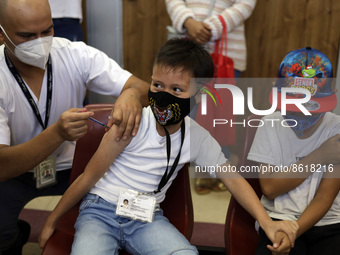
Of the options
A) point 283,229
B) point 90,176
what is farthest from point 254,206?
point 90,176

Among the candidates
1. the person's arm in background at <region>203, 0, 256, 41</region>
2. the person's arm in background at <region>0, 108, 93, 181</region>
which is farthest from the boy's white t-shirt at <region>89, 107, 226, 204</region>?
the person's arm in background at <region>203, 0, 256, 41</region>

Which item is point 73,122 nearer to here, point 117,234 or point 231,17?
point 117,234

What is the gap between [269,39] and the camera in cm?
336

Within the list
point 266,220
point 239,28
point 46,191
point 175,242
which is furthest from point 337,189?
point 239,28

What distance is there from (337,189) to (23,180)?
1.36 metres

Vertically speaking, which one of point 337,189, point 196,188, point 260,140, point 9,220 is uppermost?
point 260,140

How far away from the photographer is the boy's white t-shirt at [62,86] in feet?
6.15

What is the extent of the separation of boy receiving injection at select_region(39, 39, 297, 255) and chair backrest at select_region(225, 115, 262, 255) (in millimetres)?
135

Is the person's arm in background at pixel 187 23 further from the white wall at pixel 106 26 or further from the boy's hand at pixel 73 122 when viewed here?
the boy's hand at pixel 73 122

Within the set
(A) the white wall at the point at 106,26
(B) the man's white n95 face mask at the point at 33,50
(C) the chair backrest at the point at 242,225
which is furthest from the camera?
(A) the white wall at the point at 106,26

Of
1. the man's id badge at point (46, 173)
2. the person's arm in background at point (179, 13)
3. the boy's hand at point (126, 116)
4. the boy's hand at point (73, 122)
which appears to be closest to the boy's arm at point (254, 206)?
the boy's hand at point (126, 116)

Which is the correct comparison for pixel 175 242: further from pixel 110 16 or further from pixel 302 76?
pixel 110 16

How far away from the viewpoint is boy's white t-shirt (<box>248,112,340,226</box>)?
5.41ft

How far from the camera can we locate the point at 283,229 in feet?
4.93
